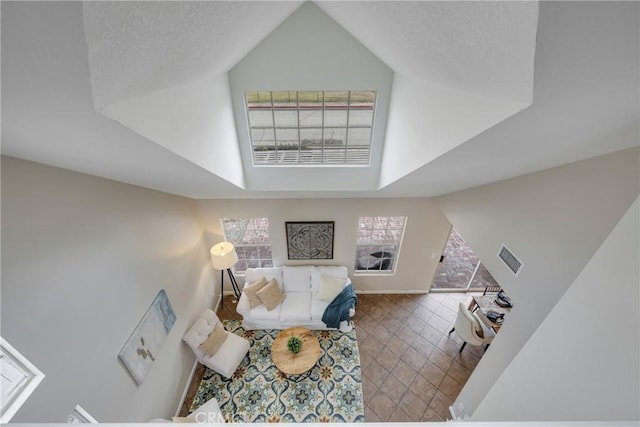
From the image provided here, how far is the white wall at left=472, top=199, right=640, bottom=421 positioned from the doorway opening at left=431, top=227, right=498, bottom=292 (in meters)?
3.66

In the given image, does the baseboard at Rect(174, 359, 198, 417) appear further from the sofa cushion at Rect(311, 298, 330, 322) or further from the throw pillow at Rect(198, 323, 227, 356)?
the sofa cushion at Rect(311, 298, 330, 322)

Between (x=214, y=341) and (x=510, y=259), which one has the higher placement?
(x=510, y=259)

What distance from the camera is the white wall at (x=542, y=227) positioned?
1.50m

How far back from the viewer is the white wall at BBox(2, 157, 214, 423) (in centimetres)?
156

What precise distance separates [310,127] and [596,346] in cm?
277

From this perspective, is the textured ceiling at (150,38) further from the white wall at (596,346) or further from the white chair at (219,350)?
the white chair at (219,350)

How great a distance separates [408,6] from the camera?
938 mm

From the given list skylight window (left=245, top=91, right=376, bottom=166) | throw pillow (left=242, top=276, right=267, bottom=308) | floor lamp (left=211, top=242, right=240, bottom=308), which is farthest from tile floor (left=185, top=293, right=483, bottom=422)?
skylight window (left=245, top=91, right=376, bottom=166)

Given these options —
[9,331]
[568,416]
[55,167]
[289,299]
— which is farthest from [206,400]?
[568,416]

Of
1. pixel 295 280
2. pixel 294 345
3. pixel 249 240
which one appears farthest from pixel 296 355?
pixel 249 240

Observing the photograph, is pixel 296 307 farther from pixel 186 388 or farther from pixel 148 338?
pixel 148 338

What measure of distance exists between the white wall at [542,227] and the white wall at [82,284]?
307cm

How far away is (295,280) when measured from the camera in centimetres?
452

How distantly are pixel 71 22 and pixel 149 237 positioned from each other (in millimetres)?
2649
